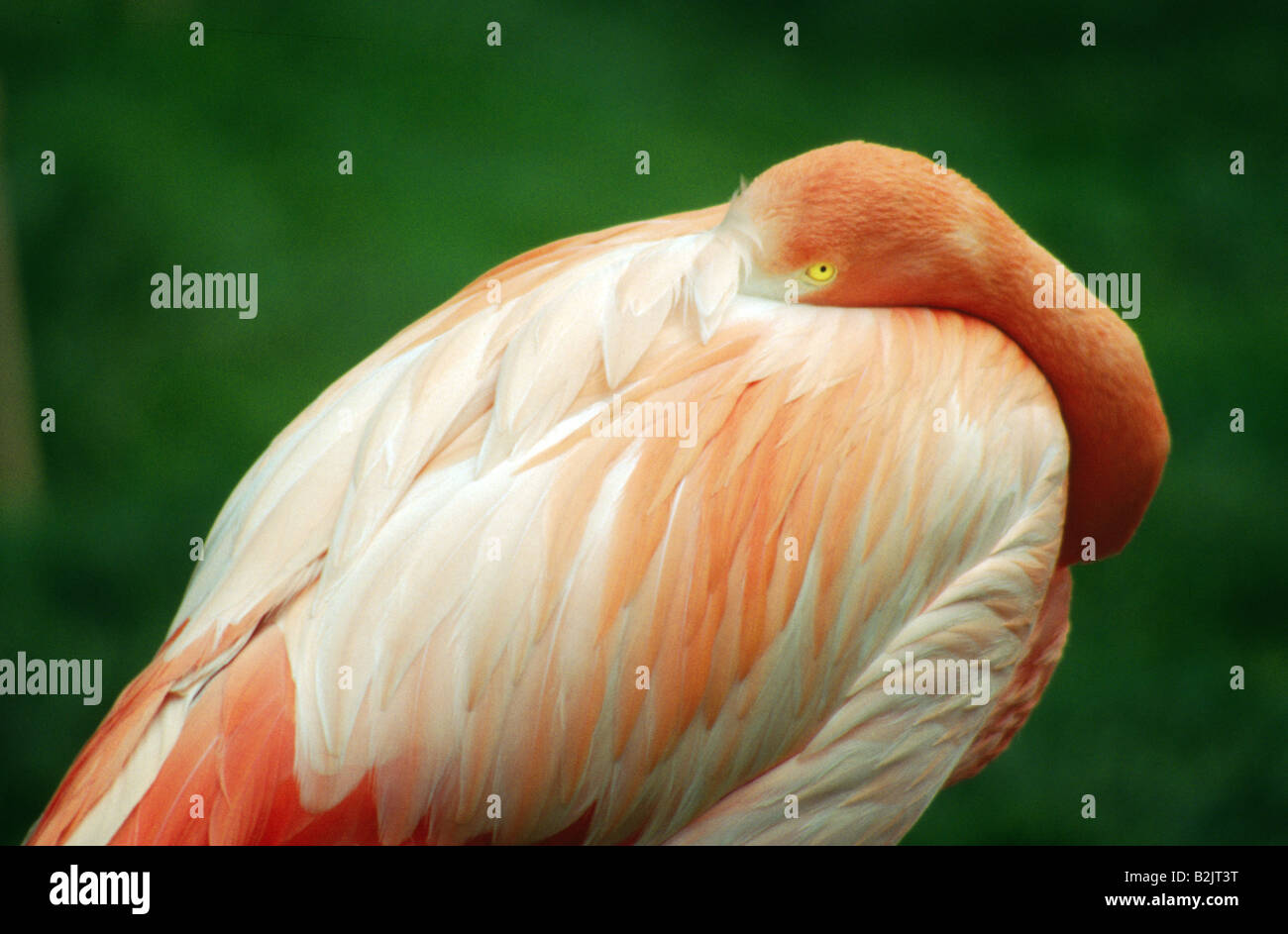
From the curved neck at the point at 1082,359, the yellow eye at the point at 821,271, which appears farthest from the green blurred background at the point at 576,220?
the yellow eye at the point at 821,271

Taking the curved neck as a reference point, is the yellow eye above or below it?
above

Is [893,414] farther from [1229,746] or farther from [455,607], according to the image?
[1229,746]

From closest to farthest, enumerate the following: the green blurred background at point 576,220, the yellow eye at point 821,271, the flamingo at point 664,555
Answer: the flamingo at point 664,555, the yellow eye at point 821,271, the green blurred background at point 576,220

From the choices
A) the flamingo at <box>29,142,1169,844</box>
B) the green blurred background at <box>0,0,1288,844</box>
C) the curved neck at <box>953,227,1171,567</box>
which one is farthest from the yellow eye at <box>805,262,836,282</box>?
the green blurred background at <box>0,0,1288,844</box>

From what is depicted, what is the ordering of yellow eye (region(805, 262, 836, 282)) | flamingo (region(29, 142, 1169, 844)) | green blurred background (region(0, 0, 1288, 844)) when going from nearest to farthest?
flamingo (region(29, 142, 1169, 844)) < yellow eye (region(805, 262, 836, 282)) < green blurred background (region(0, 0, 1288, 844))

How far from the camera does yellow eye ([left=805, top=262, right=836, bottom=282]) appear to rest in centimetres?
110

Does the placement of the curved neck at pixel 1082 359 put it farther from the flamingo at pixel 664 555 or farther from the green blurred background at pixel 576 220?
the green blurred background at pixel 576 220

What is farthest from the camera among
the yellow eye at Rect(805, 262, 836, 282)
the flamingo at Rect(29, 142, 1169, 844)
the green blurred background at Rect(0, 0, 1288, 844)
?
the green blurred background at Rect(0, 0, 1288, 844)

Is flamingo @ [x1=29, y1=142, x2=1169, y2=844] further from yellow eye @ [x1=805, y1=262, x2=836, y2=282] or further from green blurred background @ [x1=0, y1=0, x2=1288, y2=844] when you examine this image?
green blurred background @ [x1=0, y1=0, x2=1288, y2=844]

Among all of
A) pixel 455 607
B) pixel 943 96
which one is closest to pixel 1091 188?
pixel 943 96

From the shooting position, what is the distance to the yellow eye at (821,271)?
3.62 feet

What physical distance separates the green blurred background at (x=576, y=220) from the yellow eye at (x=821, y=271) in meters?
0.77

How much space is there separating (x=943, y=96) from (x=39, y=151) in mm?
1434

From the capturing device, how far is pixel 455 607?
38.8 inches
